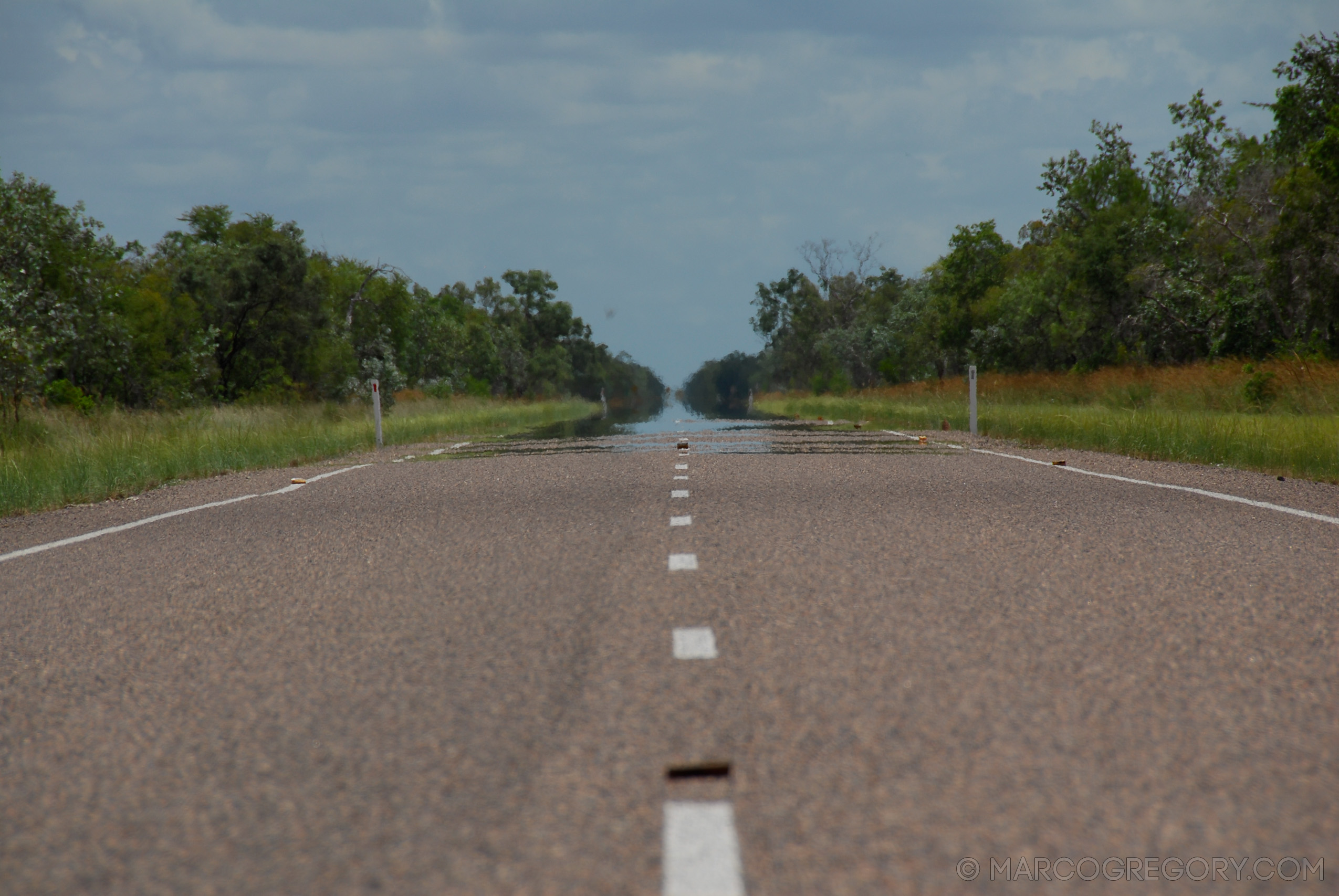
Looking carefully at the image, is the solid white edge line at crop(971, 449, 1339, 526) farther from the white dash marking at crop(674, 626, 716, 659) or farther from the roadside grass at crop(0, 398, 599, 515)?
the roadside grass at crop(0, 398, 599, 515)

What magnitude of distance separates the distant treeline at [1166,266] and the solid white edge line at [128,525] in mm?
22122

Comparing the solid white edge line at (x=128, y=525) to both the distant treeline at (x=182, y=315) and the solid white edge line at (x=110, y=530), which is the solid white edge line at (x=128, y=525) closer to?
the solid white edge line at (x=110, y=530)

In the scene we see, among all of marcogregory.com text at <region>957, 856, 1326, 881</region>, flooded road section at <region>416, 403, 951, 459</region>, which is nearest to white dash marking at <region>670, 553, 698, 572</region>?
marcogregory.com text at <region>957, 856, 1326, 881</region>

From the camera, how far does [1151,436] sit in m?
17.5

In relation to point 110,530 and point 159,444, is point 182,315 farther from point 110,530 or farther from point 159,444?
point 110,530

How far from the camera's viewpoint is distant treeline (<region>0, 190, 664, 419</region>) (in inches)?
1116

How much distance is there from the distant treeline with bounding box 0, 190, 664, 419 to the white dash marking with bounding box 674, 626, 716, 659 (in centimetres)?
1812

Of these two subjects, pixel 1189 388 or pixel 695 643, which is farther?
pixel 1189 388

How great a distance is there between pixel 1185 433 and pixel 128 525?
13.5 meters

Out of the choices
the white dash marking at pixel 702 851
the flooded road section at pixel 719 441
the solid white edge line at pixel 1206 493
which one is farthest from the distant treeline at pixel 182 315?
the white dash marking at pixel 702 851

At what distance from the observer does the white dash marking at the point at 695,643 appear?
4.69 meters

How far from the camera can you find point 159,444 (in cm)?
1834

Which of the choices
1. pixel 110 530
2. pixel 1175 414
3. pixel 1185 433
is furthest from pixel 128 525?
pixel 1175 414

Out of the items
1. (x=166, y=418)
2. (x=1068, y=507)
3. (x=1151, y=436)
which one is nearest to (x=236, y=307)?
(x=166, y=418)
